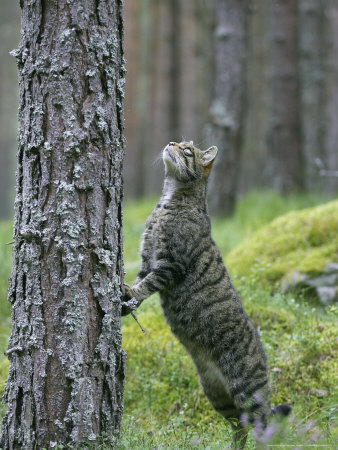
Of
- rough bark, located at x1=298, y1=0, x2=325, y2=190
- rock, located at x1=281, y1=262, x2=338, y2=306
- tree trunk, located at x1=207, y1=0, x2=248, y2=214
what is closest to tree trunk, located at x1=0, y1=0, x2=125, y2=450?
rock, located at x1=281, y1=262, x2=338, y2=306

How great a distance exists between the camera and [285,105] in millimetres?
12078

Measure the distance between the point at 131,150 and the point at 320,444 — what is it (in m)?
18.1

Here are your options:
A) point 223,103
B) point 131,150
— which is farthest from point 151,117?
point 223,103

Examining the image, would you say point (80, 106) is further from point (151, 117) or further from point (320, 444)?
point (151, 117)

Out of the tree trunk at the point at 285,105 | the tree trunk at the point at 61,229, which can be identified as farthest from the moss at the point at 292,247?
the tree trunk at the point at 285,105

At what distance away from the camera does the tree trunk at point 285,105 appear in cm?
1203

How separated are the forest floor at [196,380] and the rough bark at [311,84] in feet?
28.2

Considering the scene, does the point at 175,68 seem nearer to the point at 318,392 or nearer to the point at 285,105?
the point at 285,105

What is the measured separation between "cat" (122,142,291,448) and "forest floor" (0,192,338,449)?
26 cm

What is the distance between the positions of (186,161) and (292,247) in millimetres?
2316

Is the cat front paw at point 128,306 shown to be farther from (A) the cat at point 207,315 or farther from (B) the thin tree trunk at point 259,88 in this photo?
(B) the thin tree trunk at point 259,88

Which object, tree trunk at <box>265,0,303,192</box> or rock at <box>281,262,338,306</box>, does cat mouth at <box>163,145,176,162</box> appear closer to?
rock at <box>281,262,338,306</box>

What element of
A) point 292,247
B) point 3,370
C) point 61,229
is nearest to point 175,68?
point 292,247

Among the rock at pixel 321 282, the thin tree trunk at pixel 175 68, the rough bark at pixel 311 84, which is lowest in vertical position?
the rock at pixel 321 282
